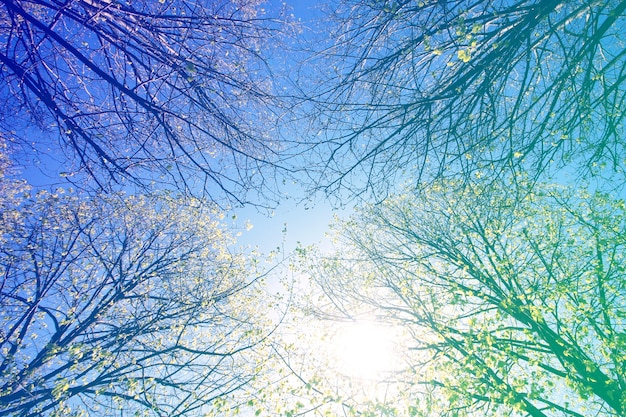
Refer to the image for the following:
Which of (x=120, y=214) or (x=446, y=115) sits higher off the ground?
(x=120, y=214)

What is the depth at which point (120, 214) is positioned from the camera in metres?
7.65

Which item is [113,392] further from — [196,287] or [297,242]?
[297,242]

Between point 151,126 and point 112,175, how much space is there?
0.74 metres

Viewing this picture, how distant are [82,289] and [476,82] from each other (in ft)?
27.3

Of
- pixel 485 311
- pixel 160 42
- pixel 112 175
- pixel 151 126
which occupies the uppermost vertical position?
pixel 160 42

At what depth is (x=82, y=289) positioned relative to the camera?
6066 mm

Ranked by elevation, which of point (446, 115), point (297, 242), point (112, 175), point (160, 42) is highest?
point (297, 242)

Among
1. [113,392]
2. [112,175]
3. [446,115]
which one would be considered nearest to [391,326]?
[446,115]

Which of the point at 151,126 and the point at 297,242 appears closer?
the point at 151,126

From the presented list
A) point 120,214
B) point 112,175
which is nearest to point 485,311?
point 112,175

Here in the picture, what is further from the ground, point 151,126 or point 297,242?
point 297,242

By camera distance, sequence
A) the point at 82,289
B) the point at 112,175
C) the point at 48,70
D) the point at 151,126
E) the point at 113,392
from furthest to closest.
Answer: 1. the point at 82,289
2. the point at 113,392
3. the point at 151,126
4. the point at 112,175
5. the point at 48,70

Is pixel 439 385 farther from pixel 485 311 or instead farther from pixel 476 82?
pixel 476 82

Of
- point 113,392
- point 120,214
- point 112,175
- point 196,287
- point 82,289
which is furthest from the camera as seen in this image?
point 120,214
